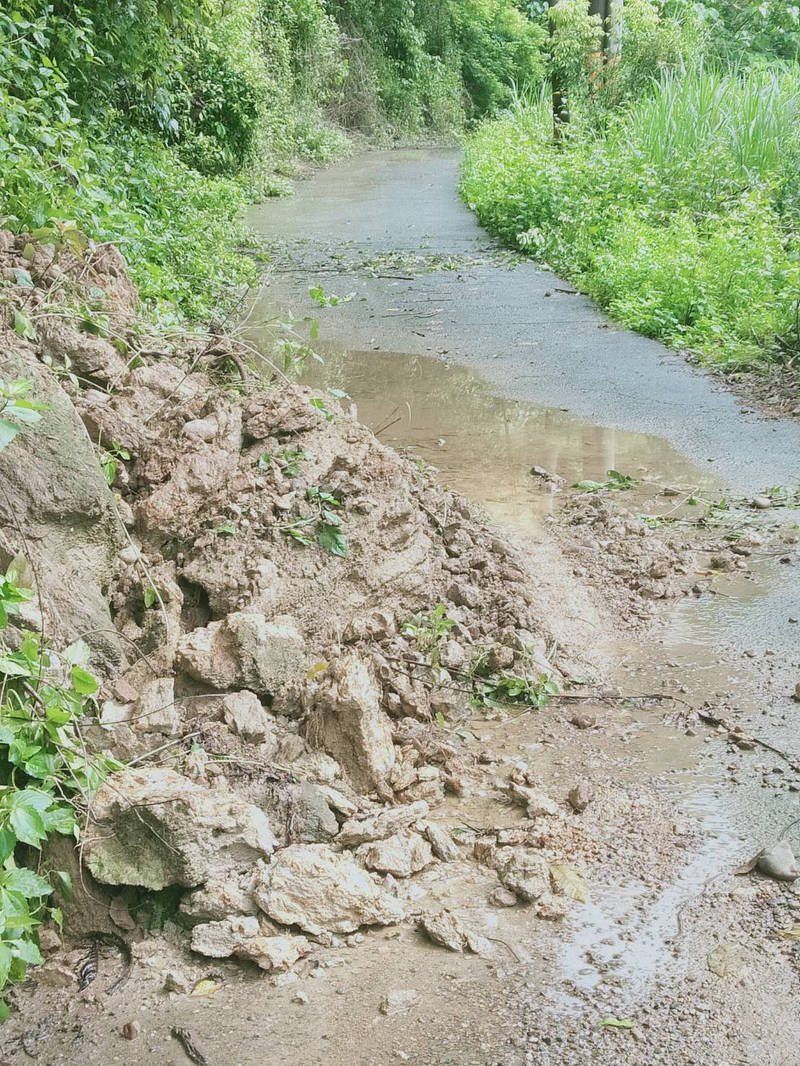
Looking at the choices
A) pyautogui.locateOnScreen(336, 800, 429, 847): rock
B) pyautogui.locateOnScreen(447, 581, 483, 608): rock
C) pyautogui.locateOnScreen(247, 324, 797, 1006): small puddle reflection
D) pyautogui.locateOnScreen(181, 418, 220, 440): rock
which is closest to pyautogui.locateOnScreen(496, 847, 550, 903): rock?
pyautogui.locateOnScreen(247, 324, 797, 1006): small puddle reflection

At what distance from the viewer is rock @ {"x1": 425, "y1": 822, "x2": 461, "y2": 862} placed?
2.87 metres

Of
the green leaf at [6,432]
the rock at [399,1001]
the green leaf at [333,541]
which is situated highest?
the green leaf at [6,432]

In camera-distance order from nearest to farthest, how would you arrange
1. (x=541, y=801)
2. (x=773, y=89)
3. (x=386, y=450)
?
(x=541, y=801) → (x=386, y=450) → (x=773, y=89)

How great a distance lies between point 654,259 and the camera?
30.9 ft

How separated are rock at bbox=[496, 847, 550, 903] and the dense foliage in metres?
3.79

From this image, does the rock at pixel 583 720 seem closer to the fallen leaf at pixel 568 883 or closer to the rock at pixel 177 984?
the fallen leaf at pixel 568 883

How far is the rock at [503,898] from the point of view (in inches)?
106

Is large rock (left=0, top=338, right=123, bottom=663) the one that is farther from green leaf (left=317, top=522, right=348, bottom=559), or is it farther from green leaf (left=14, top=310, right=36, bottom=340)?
green leaf (left=317, top=522, right=348, bottom=559)

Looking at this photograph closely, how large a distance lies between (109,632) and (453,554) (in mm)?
1537

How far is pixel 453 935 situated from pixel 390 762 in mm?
734

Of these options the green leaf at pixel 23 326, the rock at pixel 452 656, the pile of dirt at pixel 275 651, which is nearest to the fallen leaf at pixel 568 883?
the pile of dirt at pixel 275 651

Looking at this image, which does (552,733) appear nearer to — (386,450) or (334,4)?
(386,450)

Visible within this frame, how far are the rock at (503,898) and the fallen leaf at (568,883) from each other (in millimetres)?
117

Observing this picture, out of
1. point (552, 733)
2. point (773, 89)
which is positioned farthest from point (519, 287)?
point (552, 733)
